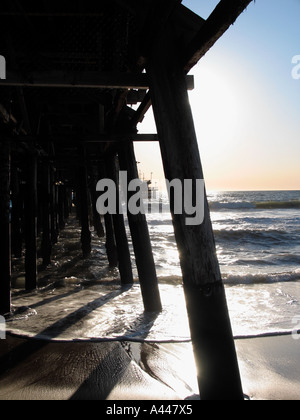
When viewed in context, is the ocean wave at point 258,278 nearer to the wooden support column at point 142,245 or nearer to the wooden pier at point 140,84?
the wooden pier at point 140,84

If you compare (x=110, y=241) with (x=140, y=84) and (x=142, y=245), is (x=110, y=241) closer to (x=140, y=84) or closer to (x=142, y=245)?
(x=142, y=245)

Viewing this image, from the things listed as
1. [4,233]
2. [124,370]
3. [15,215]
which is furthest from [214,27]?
[15,215]

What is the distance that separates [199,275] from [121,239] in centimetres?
318

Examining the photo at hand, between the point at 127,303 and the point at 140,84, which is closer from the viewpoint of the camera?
the point at 140,84

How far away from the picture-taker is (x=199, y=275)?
5.65 feet

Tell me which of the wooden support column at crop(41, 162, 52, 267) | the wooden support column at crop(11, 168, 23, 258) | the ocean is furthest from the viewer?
the wooden support column at crop(11, 168, 23, 258)

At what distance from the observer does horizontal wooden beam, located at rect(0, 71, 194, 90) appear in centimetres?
232

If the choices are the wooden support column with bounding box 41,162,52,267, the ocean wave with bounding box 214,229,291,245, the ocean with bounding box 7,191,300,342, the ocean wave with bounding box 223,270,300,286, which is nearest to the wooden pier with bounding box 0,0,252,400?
the ocean with bounding box 7,191,300,342

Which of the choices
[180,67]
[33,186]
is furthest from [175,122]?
[33,186]

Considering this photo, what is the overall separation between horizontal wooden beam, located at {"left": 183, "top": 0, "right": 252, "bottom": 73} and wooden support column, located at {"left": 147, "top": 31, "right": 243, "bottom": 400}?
0.68ft

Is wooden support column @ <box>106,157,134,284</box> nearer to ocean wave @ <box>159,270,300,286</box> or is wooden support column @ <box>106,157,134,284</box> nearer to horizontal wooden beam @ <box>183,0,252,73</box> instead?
ocean wave @ <box>159,270,300,286</box>

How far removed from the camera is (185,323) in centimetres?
356
